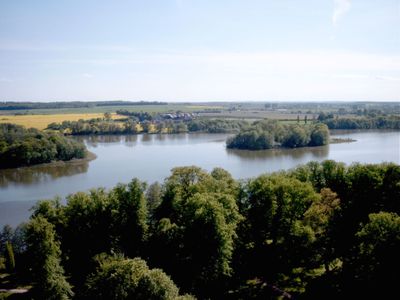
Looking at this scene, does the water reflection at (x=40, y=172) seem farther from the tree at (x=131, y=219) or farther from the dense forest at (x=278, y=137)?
the tree at (x=131, y=219)

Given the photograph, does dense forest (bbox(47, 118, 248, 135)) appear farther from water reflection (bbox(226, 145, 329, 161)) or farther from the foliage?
water reflection (bbox(226, 145, 329, 161))

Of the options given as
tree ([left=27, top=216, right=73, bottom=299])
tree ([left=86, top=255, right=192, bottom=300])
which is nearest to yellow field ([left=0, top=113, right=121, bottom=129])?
tree ([left=27, top=216, right=73, bottom=299])

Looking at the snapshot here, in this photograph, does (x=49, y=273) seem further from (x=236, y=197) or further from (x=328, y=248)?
(x=328, y=248)

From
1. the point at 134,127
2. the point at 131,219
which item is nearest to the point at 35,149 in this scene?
the point at 131,219

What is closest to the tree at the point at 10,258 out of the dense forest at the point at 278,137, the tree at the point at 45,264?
the tree at the point at 45,264

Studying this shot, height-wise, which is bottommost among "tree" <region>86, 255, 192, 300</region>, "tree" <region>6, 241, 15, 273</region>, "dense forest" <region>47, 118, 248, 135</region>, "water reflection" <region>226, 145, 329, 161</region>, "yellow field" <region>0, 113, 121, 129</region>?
"tree" <region>6, 241, 15, 273</region>

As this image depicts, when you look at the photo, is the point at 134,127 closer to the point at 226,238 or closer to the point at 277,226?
the point at 277,226
